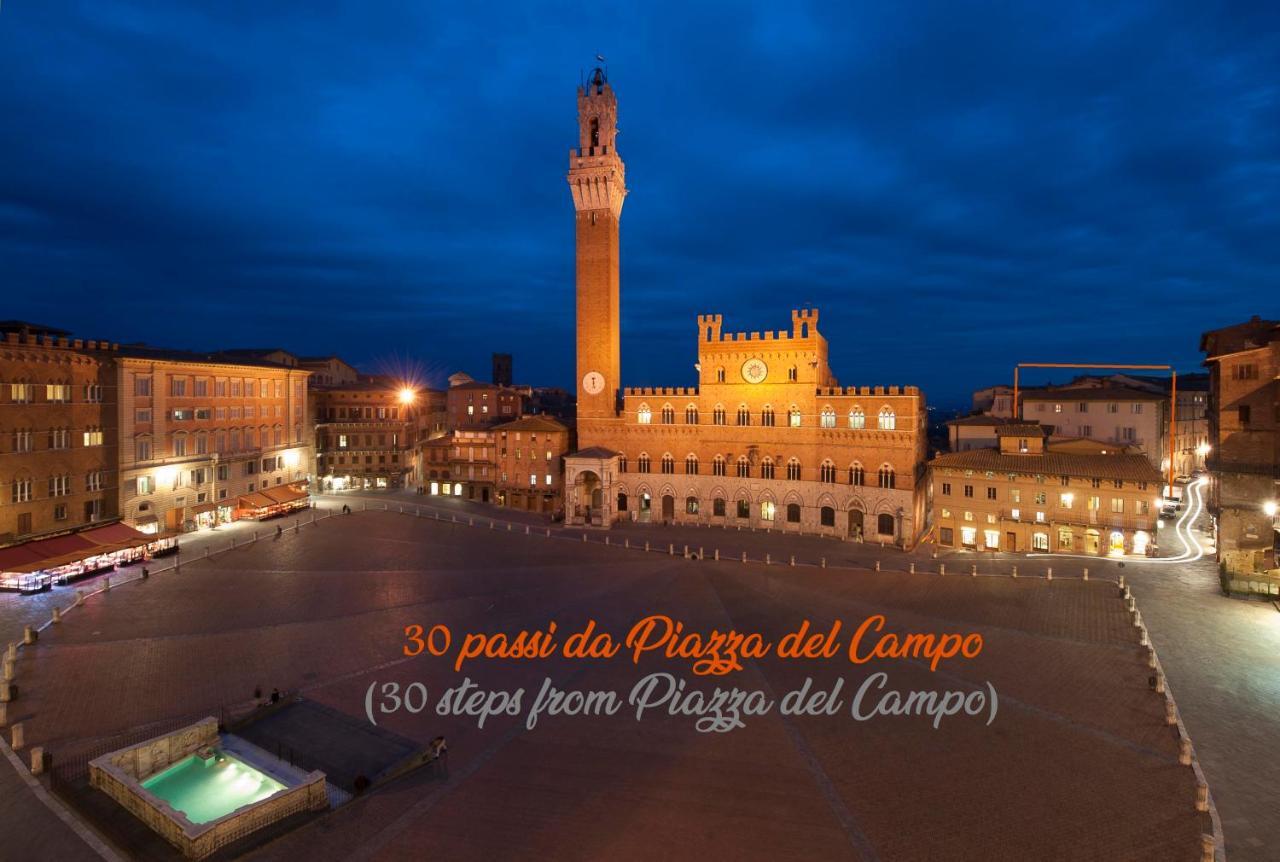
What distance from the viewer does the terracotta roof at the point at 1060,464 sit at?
3872 cm

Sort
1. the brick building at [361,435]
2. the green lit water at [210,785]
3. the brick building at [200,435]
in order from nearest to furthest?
1. the green lit water at [210,785]
2. the brick building at [200,435]
3. the brick building at [361,435]

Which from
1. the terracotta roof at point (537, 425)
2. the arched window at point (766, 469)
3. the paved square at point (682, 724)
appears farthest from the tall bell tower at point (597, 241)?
the paved square at point (682, 724)

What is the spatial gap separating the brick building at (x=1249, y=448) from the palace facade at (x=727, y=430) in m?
16.7

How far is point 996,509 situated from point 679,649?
28.3 meters

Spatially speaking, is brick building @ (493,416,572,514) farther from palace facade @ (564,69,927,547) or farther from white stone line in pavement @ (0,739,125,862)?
white stone line in pavement @ (0,739,125,862)

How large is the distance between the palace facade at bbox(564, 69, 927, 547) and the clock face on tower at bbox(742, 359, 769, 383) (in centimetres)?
8

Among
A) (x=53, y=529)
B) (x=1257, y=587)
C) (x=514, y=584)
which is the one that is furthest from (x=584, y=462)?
(x=1257, y=587)

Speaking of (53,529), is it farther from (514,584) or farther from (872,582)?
(872,582)

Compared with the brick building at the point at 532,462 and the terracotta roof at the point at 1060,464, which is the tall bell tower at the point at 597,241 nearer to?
the brick building at the point at 532,462

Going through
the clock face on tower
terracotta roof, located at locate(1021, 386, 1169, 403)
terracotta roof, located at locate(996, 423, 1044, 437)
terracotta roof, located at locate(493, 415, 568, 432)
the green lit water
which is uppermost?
the clock face on tower

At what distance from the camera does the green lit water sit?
54.9ft

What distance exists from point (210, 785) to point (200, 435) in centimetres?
3817

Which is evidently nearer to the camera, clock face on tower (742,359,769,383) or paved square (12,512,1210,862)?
paved square (12,512,1210,862)

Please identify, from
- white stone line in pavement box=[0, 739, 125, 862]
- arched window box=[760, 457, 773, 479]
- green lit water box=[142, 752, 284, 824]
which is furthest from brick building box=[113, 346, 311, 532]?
arched window box=[760, 457, 773, 479]
